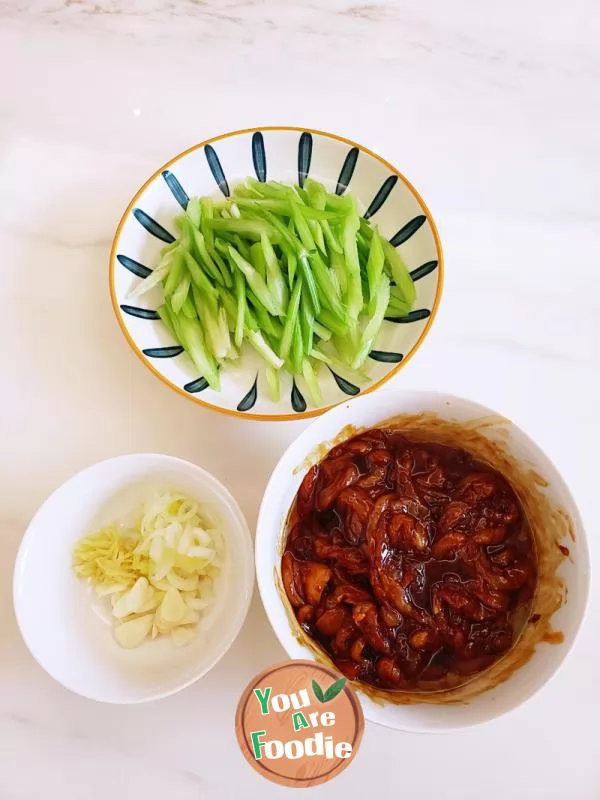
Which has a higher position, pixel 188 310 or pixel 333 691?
pixel 188 310

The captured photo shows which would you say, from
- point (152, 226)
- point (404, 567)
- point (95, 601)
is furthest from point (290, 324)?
point (95, 601)

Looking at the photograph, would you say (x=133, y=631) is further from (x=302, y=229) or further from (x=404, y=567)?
(x=302, y=229)

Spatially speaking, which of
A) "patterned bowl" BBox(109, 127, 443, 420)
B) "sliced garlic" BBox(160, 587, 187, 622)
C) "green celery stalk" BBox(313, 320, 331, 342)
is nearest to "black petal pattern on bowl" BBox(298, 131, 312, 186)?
"patterned bowl" BBox(109, 127, 443, 420)

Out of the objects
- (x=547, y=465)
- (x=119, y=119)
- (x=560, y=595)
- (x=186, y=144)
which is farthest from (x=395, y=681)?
(x=119, y=119)

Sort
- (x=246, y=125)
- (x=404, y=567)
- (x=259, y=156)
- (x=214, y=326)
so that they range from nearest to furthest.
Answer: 1. (x=404, y=567)
2. (x=214, y=326)
3. (x=259, y=156)
4. (x=246, y=125)

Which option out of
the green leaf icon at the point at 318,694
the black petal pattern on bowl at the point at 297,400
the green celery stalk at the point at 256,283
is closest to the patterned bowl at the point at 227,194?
the black petal pattern on bowl at the point at 297,400

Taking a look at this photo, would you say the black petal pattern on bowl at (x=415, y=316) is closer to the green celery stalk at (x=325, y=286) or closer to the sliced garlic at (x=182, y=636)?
the green celery stalk at (x=325, y=286)

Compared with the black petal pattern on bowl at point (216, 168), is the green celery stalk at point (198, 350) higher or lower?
lower
